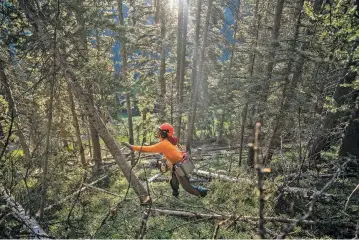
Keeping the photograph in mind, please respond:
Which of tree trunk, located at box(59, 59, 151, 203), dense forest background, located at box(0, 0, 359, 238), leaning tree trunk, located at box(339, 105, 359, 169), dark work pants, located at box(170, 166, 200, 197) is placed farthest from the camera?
leaning tree trunk, located at box(339, 105, 359, 169)

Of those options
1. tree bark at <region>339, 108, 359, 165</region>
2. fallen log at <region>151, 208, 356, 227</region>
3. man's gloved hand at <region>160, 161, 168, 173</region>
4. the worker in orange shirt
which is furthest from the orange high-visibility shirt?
tree bark at <region>339, 108, 359, 165</region>

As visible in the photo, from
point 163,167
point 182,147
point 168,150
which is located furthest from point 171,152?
point 182,147

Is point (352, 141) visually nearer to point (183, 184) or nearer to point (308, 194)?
point (308, 194)

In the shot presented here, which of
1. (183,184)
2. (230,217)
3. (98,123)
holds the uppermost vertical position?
(98,123)

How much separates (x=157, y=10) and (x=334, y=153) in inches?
773

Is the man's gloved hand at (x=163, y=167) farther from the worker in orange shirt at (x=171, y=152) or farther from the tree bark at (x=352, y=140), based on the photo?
the tree bark at (x=352, y=140)

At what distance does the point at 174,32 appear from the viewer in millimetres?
22844

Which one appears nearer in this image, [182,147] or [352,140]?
[182,147]

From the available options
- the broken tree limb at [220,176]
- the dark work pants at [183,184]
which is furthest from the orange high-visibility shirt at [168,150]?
the broken tree limb at [220,176]

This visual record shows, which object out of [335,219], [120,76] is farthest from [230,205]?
[120,76]

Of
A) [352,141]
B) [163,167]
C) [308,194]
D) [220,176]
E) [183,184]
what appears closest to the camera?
[308,194]

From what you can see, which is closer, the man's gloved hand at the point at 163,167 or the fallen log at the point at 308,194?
the fallen log at the point at 308,194

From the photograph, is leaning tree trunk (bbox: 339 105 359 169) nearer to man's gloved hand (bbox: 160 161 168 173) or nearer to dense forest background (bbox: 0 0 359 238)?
dense forest background (bbox: 0 0 359 238)

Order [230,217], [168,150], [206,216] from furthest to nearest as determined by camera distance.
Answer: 1. [168,150]
2. [206,216]
3. [230,217]
